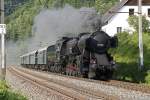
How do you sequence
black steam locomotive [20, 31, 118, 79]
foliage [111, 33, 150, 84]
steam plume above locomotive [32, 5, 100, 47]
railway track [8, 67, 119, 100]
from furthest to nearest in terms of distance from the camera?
1. steam plume above locomotive [32, 5, 100, 47]
2. foliage [111, 33, 150, 84]
3. black steam locomotive [20, 31, 118, 79]
4. railway track [8, 67, 119, 100]

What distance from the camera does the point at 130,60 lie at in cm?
3484

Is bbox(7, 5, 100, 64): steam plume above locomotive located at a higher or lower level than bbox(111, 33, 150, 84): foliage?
higher

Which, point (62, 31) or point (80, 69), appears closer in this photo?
point (80, 69)

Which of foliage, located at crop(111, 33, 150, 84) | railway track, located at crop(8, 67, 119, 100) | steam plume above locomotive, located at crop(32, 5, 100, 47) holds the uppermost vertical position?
steam plume above locomotive, located at crop(32, 5, 100, 47)

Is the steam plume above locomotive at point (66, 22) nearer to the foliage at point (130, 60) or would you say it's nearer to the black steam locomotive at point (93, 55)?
the foliage at point (130, 60)

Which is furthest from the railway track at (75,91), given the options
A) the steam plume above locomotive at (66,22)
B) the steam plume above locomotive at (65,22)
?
the steam plume above locomotive at (66,22)

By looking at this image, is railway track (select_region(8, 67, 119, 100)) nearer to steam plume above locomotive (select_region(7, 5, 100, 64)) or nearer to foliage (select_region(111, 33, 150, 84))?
foliage (select_region(111, 33, 150, 84))

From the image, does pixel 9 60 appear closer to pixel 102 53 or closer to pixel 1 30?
pixel 102 53

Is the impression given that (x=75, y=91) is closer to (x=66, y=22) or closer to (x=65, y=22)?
(x=66, y=22)

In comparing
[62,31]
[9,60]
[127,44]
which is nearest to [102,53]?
[127,44]

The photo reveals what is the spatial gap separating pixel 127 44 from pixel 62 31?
10.2 meters

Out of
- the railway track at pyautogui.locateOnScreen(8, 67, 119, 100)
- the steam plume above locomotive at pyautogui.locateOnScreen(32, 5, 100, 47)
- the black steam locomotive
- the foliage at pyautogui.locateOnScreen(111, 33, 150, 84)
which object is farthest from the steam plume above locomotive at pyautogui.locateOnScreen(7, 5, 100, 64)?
the railway track at pyautogui.locateOnScreen(8, 67, 119, 100)

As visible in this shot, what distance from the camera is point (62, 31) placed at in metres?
47.3

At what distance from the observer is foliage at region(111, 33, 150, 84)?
29.3 meters
